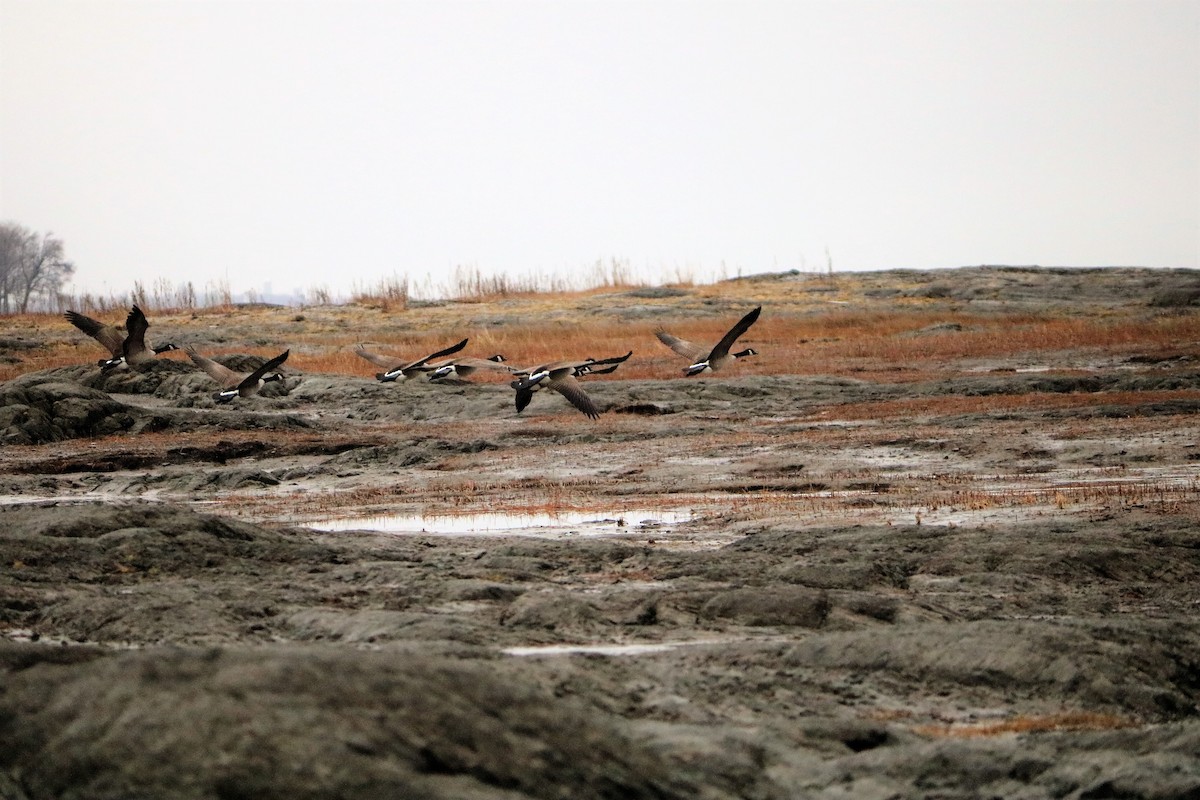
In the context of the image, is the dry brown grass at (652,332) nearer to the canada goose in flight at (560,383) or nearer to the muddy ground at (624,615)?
the canada goose in flight at (560,383)

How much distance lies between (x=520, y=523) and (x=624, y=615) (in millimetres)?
5344

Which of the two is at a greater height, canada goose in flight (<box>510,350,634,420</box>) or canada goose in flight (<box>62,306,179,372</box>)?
canada goose in flight (<box>62,306,179,372</box>)

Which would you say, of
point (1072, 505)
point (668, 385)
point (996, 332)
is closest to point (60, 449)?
point (668, 385)

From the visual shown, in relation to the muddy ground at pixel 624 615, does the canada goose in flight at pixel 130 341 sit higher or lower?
higher

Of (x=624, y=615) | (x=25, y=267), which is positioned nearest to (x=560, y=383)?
(x=624, y=615)

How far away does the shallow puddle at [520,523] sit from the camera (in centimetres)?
1309

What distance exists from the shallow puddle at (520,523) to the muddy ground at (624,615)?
10cm

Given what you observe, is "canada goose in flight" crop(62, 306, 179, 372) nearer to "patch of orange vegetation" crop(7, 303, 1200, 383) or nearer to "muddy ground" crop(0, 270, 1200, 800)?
"muddy ground" crop(0, 270, 1200, 800)

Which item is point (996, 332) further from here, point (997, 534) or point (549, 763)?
point (549, 763)

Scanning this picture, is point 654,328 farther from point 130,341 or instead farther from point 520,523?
point 520,523

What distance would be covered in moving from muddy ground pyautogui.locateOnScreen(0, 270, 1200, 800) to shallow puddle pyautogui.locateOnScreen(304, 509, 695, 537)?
3.8 inches

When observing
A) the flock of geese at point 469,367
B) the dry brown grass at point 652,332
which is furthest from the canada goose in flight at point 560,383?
the dry brown grass at point 652,332

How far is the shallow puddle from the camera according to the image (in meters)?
13.1

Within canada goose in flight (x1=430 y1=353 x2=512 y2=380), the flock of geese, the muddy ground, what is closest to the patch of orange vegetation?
the flock of geese
